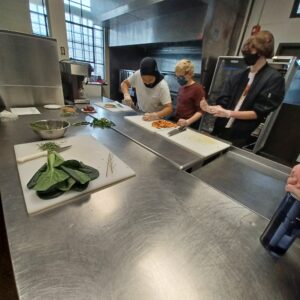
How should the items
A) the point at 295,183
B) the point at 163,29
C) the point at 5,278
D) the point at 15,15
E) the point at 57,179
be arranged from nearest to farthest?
the point at 295,183
the point at 57,179
the point at 5,278
the point at 15,15
the point at 163,29

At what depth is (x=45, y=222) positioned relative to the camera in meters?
0.49

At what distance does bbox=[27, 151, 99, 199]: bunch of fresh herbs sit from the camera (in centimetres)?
55

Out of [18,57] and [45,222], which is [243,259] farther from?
[18,57]

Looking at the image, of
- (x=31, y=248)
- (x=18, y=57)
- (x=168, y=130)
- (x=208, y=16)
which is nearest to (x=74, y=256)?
(x=31, y=248)

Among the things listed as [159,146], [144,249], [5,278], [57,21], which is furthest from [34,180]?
[57,21]

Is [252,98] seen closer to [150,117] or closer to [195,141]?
[195,141]

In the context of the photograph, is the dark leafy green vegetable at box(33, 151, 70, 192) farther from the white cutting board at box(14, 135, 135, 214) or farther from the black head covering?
the black head covering

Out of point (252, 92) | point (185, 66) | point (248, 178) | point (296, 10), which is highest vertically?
point (296, 10)

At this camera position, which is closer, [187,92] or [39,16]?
[187,92]

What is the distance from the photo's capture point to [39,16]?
2.42m

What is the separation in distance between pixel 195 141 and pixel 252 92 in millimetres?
715

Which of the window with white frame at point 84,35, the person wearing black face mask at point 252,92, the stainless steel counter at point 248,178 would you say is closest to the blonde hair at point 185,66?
the person wearing black face mask at point 252,92

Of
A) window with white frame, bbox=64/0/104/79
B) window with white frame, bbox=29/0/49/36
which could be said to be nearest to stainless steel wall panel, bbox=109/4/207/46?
window with white frame, bbox=64/0/104/79

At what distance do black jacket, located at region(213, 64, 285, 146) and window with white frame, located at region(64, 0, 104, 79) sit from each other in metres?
3.20
